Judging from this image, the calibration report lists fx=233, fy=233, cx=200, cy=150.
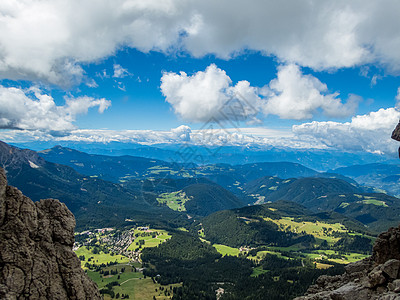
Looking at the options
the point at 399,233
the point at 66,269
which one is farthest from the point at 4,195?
the point at 399,233

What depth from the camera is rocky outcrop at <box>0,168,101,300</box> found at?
810 inches

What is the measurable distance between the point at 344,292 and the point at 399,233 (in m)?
12.9

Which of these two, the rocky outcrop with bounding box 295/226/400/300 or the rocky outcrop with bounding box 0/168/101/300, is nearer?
the rocky outcrop with bounding box 0/168/101/300

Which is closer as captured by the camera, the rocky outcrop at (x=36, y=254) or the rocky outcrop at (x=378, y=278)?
the rocky outcrop at (x=36, y=254)

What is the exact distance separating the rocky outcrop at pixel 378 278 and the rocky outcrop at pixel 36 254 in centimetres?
2915

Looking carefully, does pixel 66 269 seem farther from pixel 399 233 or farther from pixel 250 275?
pixel 250 275

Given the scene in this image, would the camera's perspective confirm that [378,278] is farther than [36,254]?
Yes

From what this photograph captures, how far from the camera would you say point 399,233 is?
3256cm

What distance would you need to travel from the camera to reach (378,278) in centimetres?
2609

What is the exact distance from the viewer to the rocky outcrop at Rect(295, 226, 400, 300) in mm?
24784

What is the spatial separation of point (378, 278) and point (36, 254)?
36479 millimetres

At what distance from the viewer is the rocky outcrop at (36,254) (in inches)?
810

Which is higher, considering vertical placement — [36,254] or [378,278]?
[36,254]

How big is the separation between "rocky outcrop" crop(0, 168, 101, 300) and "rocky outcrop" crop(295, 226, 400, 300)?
29151 mm
